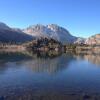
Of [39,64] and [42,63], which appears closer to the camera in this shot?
[39,64]

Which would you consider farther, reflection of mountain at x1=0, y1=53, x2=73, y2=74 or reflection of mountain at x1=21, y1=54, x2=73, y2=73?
reflection of mountain at x1=0, y1=53, x2=73, y2=74

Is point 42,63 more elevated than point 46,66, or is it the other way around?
point 46,66

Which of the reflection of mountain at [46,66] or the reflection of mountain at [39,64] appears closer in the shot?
the reflection of mountain at [46,66]

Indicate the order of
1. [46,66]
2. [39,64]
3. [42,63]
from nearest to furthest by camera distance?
[46,66], [39,64], [42,63]

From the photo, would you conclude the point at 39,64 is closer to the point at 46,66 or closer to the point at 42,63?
the point at 42,63

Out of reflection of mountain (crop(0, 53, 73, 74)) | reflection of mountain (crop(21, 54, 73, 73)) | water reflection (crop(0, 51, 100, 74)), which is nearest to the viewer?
reflection of mountain (crop(21, 54, 73, 73))

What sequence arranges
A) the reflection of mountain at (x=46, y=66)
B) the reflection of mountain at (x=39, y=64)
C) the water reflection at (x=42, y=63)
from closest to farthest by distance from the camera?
the reflection of mountain at (x=46, y=66) → the reflection of mountain at (x=39, y=64) → the water reflection at (x=42, y=63)

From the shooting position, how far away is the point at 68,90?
4738 centimetres

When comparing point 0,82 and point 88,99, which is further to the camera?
point 0,82

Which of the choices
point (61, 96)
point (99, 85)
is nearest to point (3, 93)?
point (61, 96)

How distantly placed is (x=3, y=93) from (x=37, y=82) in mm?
13485

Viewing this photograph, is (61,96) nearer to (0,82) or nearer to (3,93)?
(3,93)

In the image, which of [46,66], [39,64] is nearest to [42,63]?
[39,64]

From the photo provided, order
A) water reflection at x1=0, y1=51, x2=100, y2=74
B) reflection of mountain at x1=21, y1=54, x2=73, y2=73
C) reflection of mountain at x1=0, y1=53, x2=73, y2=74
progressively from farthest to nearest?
water reflection at x1=0, y1=51, x2=100, y2=74, reflection of mountain at x1=0, y1=53, x2=73, y2=74, reflection of mountain at x1=21, y1=54, x2=73, y2=73
